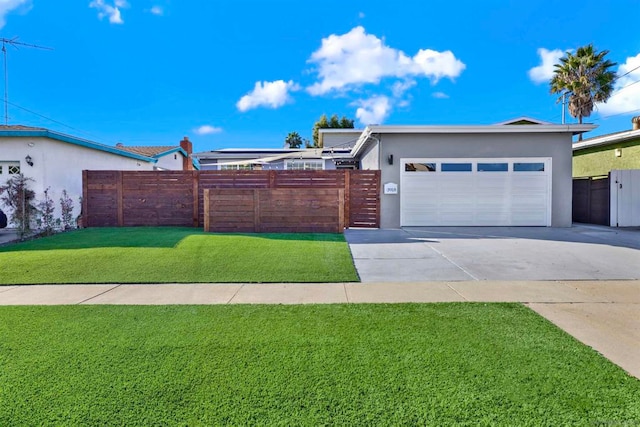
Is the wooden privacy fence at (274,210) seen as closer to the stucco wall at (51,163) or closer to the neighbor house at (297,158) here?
the stucco wall at (51,163)

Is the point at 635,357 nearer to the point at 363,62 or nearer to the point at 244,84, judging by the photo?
the point at 363,62

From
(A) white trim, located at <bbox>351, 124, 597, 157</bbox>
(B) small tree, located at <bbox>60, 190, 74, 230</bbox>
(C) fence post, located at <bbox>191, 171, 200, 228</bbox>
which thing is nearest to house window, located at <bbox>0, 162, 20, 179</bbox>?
(B) small tree, located at <bbox>60, 190, 74, 230</bbox>

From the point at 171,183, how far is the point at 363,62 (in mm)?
11410

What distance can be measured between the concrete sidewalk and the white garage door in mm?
6407

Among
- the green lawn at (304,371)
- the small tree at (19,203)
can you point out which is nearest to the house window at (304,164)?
the small tree at (19,203)

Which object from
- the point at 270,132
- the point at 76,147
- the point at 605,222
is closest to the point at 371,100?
the point at 270,132

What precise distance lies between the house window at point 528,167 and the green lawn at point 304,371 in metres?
9.20

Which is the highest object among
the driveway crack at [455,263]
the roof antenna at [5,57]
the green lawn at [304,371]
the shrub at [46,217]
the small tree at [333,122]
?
the small tree at [333,122]

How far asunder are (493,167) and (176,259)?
395 inches

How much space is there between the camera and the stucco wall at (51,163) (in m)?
10.8

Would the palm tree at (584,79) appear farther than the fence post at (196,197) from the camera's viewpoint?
Yes

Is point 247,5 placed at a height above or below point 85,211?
above

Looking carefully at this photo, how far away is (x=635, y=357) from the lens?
2998 millimetres

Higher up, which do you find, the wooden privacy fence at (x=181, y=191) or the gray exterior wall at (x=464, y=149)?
the gray exterior wall at (x=464, y=149)
